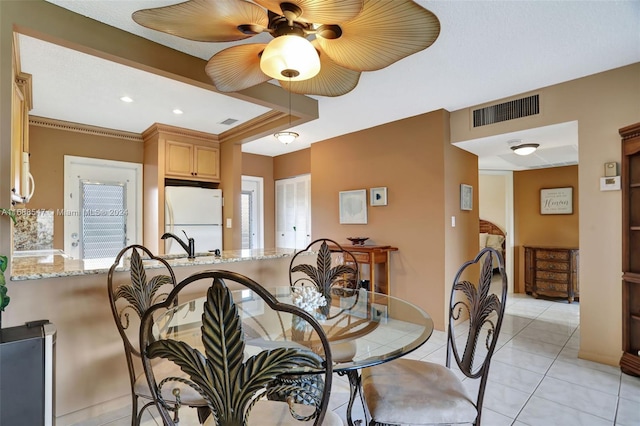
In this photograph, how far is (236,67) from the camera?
→ 1.79 m

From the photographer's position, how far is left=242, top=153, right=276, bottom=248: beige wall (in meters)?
5.98

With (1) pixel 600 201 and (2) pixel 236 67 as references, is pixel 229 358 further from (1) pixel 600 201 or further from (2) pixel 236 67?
(1) pixel 600 201

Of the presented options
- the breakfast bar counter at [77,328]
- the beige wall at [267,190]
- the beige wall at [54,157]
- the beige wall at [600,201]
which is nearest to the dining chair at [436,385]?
the breakfast bar counter at [77,328]

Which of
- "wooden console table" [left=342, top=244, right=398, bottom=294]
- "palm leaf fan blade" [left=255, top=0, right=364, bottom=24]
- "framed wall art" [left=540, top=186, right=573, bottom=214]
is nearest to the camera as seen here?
"palm leaf fan blade" [left=255, top=0, right=364, bottom=24]

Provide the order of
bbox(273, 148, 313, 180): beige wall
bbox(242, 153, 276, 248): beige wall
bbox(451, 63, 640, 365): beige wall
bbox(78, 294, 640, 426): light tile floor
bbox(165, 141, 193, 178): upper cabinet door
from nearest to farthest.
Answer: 1. bbox(78, 294, 640, 426): light tile floor
2. bbox(451, 63, 640, 365): beige wall
3. bbox(165, 141, 193, 178): upper cabinet door
4. bbox(273, 148, 313, 180): beige wall
5. bbox(242, 153, 276, 248): beige wall

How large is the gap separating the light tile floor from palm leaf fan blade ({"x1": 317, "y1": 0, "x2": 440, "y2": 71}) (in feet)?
6.71

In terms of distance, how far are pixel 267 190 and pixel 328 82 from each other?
4329 mm

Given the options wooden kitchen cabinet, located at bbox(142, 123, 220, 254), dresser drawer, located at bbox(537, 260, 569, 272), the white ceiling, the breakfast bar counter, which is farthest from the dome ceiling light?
the breakfast bar counter

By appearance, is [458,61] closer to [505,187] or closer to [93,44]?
[93,44]

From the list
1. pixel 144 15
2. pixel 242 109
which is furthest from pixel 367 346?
pixel 242 109

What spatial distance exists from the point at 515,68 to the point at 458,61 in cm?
54

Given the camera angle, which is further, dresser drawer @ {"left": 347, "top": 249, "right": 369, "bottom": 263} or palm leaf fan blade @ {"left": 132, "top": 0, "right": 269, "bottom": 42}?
dresser drawer @ {"left": 347, "top": 249, "right": 369, "bottom": 263}

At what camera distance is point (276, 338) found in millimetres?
1484

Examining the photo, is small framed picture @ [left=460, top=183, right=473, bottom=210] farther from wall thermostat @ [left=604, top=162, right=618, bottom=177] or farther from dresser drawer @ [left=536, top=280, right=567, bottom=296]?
dresser drawer @ [left=536, top=280, right=567, bottom=296]
